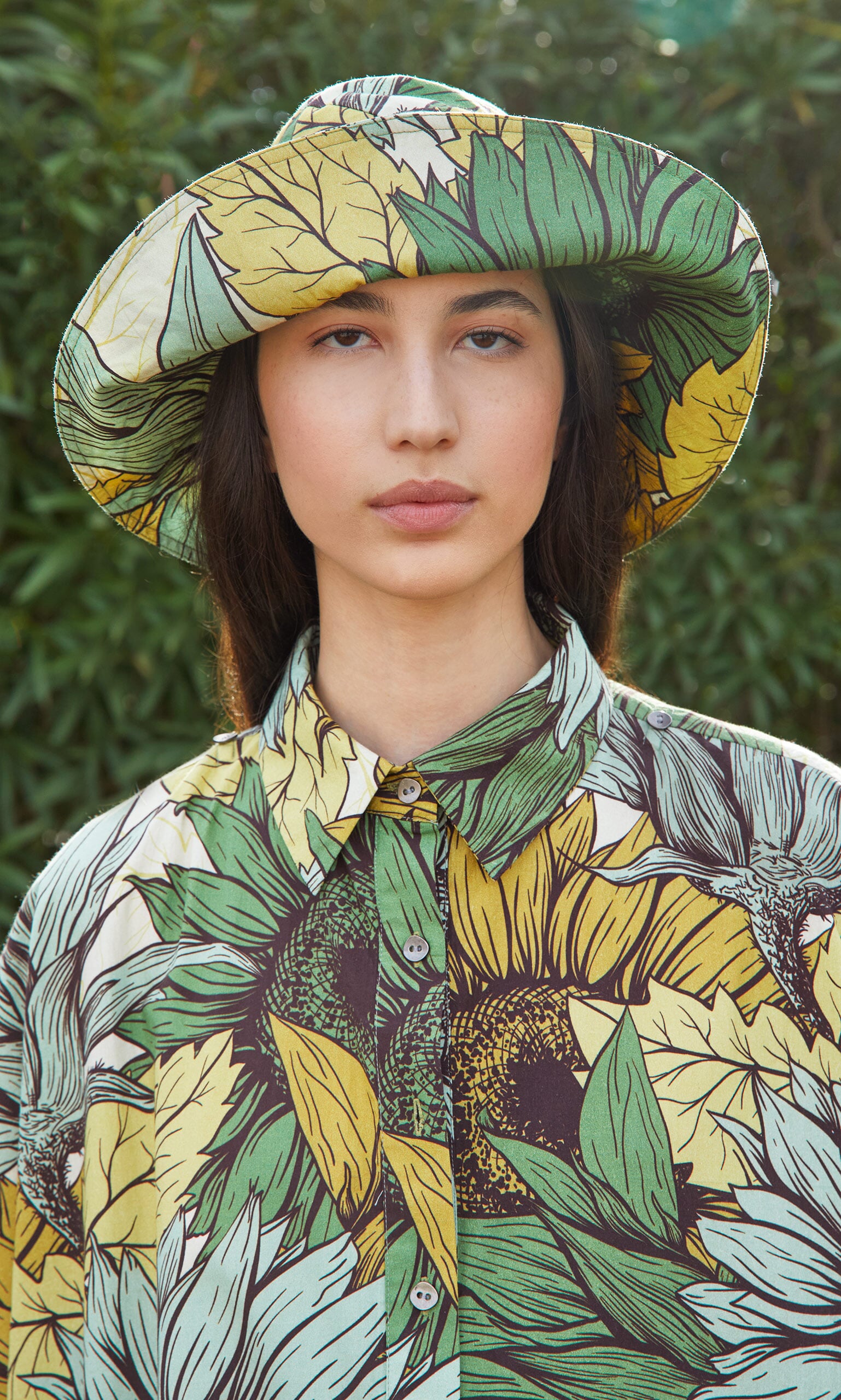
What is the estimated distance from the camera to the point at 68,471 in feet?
7.79

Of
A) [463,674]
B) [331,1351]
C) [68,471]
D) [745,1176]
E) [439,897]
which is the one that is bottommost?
[331,1351]

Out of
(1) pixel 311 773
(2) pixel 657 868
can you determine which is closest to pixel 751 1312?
(2) pixel 657 868

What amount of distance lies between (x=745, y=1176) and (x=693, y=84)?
209cm

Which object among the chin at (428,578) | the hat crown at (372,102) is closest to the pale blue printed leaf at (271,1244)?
the chin at (428,578)

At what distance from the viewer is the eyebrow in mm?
1076

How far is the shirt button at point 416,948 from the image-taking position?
1.08 meters

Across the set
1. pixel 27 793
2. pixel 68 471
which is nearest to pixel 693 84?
pixel 68 471

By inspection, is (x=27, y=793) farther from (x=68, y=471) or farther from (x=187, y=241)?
(x=187, y=241)

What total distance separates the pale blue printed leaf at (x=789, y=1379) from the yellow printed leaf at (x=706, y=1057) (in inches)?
5.8

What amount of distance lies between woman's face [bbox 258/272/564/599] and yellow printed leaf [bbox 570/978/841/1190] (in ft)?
1.31

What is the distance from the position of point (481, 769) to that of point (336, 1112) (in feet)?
1.05

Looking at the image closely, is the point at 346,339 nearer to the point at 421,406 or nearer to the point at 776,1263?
the point at 421,406

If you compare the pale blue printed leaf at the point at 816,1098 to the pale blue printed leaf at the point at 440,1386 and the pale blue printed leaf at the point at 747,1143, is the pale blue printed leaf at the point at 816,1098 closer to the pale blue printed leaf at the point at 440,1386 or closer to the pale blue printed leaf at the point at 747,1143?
the pale blue printed leaf at the point at 747,1143

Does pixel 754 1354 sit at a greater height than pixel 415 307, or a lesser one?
lesser
